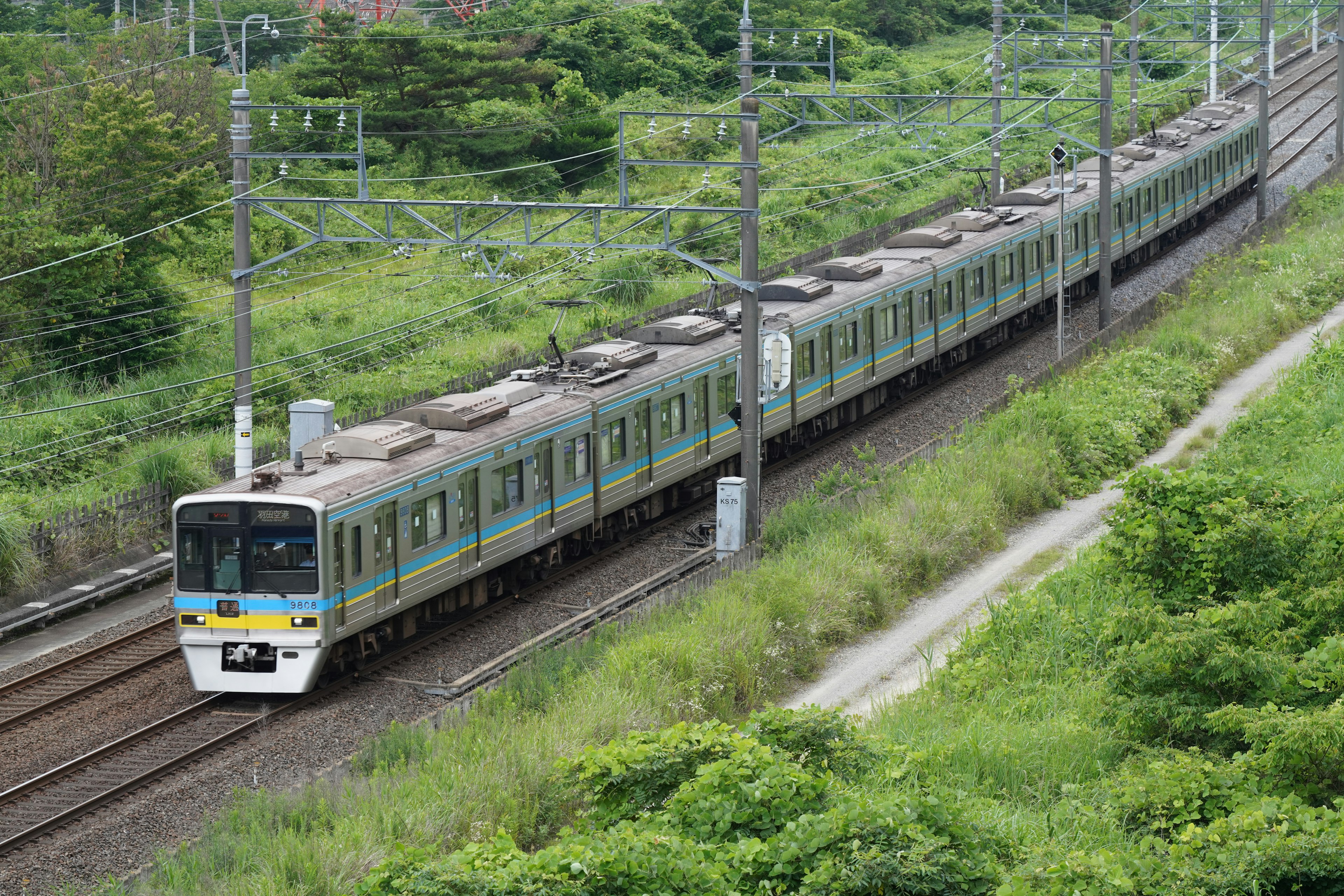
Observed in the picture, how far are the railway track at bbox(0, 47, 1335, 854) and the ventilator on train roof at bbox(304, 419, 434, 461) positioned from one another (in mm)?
2423

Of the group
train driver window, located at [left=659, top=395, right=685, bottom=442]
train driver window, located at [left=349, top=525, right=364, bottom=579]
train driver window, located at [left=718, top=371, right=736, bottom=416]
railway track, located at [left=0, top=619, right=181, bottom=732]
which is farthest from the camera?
train driver window, located at [left=718, top=371, right=736, bottom=416]

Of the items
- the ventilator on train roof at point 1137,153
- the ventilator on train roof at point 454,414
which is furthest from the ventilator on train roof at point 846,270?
the ventilator on train roof at point 1137,153

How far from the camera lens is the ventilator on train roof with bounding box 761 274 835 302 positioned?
28.1 meters

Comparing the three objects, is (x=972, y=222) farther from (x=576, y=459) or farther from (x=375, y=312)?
(x=576, y=459)

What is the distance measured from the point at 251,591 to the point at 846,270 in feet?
51.8

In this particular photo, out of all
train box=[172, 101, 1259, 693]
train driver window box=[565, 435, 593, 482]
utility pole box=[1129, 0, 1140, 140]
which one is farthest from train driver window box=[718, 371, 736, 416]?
utility pole box=[1129, 0, 1140, 140]

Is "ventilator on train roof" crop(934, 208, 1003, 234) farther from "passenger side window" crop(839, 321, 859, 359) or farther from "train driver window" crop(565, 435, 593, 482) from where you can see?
"train driver window" crop(565, 435, 593, 482)

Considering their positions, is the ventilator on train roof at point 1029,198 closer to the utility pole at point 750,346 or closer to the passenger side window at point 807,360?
the passenger side window at point 807,360

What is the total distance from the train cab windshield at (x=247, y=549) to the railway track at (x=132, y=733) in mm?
1380

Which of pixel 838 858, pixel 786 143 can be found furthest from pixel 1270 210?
pixel 838 858

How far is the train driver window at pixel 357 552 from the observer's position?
17.5 meters

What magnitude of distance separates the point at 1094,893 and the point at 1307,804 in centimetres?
332

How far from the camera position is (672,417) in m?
24.1

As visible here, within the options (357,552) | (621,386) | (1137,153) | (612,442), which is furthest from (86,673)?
(1137,153)
